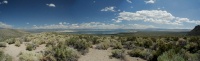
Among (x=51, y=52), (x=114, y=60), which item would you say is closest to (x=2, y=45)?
(x=51, y=52)

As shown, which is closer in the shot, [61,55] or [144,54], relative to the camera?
[61,55]

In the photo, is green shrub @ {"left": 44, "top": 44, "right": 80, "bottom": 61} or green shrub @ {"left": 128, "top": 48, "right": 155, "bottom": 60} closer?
green shrub @ {"left": 44, "top": 44, "right": 80, "bottom": 61}

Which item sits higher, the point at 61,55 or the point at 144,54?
the point at 61,55

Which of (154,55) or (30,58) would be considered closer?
(30,58)

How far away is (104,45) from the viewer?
21453 millimetres

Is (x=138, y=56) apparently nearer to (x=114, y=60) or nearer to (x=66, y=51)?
(x=114, y=60)

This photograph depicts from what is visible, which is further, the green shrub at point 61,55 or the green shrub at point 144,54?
the green shrub at point 144,54

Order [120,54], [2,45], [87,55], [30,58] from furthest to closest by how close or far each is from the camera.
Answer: [2,45] < [87,55] < [120,54] < [30,58]

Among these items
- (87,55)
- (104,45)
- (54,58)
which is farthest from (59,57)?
(104,45)

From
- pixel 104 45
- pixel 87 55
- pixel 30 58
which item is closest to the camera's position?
pixel 30 58

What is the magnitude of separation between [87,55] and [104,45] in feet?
14.2

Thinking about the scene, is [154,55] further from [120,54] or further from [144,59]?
[120,54]

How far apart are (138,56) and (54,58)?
6.65 m

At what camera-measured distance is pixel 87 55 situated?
685 inches
